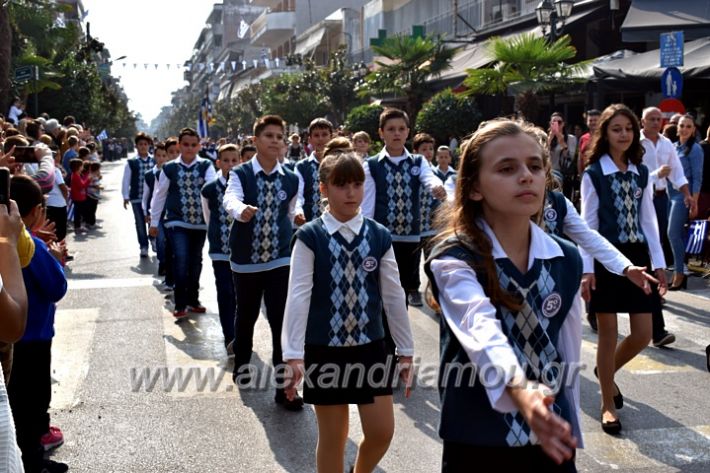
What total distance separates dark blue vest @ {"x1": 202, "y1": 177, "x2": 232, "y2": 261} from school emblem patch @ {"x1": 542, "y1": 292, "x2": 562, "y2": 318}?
516 centimetres

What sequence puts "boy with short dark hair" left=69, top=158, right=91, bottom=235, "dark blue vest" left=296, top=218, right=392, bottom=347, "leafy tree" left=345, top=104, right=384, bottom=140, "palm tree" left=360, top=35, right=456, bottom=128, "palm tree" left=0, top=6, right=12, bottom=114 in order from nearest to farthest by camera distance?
"dark blue vest" left=296, top=218, right=392, bottom=347 < "boy with short dark hair" left=69, top=158, right=91, bottom=235 < "palm tree" left=0, top=6, right=12, bottom=114 < "palm tree" left=360, top=35, right=456, bottom=128 < "leafy tree" left=345, top=104, right=384, bottom=140

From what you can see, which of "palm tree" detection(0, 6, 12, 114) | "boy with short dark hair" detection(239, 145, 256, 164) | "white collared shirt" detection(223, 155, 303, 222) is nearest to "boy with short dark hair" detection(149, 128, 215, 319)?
"boy with short dark hair" detection(239, 145, 256, 164)

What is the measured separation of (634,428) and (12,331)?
4.05m

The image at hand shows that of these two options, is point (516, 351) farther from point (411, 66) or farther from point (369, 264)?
point (411, 66)

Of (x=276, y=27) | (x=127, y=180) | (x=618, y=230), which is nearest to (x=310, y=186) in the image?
(x=618, y=230)

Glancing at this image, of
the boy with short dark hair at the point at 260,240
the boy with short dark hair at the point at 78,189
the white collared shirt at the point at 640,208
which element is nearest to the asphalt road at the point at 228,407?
the boy with short dark hair at the point at 260,240

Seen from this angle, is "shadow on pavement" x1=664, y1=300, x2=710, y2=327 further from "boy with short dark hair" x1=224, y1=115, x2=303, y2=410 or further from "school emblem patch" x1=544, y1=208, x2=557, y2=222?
"boy with short dark hair" x1=224, y1=115, x2=303, y2=410

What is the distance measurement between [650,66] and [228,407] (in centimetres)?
1147

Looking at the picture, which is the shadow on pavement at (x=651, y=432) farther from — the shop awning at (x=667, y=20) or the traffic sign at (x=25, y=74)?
the traffic sign at (x=25, y=74)

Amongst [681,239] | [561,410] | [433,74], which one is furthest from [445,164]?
[433,74]

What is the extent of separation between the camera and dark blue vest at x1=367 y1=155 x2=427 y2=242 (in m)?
7.88

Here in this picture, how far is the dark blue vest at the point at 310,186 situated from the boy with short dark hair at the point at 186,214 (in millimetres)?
981

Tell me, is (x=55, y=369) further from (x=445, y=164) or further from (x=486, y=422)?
(x=445, y=164)

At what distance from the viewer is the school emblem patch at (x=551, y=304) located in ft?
9.10
